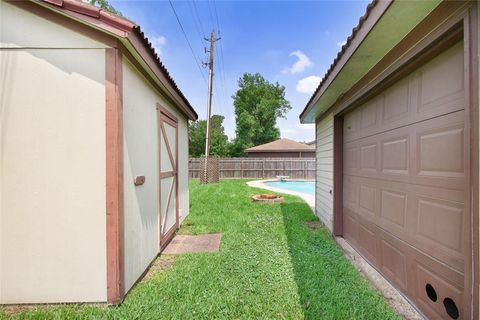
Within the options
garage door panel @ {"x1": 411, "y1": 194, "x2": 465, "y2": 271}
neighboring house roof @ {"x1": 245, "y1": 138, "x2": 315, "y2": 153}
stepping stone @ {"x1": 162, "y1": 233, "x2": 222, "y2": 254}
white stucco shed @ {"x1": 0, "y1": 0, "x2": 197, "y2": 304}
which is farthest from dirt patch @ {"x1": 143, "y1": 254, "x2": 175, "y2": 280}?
neighboring house roof @ {"x1": 245, "y1": 138, "x2": 315, "y2": 153}

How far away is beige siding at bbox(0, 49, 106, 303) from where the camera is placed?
2.38 m

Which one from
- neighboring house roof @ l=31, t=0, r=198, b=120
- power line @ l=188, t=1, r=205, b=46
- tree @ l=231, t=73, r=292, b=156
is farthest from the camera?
tree @ l=231, t=73, r=292, b=156

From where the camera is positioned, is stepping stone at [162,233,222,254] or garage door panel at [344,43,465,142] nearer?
garage door panel at [344,43,465,142]

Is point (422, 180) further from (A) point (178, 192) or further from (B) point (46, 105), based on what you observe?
(A) point (178, 192)

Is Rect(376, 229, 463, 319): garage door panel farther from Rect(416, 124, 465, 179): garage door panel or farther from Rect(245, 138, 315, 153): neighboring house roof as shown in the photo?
Rect(245, 138, 315, 153): neighboring house roof

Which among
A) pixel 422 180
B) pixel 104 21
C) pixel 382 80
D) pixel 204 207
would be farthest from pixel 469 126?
pixel 204 207

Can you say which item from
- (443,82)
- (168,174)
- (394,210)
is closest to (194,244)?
(168,174)

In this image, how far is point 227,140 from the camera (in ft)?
127

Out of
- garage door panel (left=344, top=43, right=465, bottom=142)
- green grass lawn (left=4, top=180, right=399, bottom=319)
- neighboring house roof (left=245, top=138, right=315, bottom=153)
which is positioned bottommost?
green grass lawn (left=4, top=180, right=399, bottom=319)

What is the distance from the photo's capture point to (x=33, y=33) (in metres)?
2.39

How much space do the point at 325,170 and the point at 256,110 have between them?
27945mm

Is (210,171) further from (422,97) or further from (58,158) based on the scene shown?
(422,97)

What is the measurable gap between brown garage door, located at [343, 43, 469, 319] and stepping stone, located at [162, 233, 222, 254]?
2.45 metres

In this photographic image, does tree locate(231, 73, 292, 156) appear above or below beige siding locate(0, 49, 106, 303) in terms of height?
above
